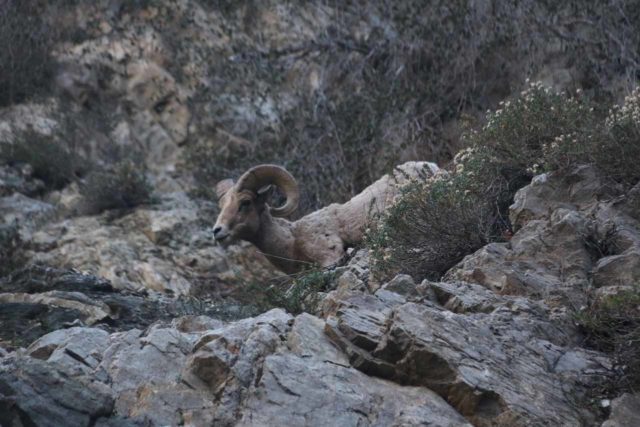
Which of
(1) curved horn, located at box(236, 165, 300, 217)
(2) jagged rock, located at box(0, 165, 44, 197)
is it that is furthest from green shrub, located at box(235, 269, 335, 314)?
(2) jagged rock, located at box(0, 165, 44, 197)

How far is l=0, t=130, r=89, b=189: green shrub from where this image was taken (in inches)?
591

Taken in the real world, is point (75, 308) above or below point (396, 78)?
below

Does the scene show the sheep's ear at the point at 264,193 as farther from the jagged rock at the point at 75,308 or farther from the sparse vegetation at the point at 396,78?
the sparse vegetation at the point at 396,78

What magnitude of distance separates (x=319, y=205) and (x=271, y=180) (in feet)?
9.89

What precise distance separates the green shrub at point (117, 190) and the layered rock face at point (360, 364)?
25.4ft

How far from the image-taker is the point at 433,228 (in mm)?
7867

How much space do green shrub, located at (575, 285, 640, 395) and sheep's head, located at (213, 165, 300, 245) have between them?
4921mm

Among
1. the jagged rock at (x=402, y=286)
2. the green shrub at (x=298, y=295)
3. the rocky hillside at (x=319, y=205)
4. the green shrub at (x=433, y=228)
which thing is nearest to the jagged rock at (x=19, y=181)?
the rocky hillside at (x=319, y=205)

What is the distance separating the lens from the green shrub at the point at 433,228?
25.5ft

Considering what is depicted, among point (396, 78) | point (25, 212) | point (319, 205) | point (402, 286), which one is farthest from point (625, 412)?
point (396, 78)

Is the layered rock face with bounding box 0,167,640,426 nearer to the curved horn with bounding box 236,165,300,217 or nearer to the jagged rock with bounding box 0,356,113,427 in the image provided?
the jagged rock with bounding box 0,356,113,427

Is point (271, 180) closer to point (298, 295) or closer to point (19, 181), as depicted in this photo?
point (298, 295)

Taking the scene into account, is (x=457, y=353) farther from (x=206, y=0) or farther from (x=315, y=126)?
(x=206, y=0)

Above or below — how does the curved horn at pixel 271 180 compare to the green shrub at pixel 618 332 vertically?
below
